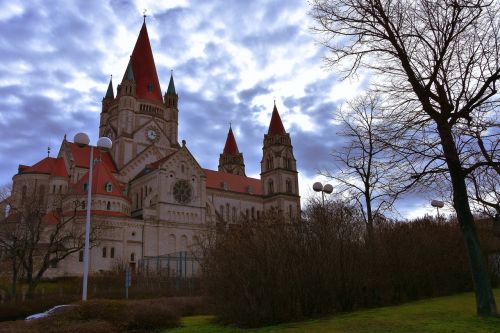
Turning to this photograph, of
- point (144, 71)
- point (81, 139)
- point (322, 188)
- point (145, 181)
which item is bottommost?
point (322, 188)

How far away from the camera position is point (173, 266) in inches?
2232

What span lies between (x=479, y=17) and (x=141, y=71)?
242 feet

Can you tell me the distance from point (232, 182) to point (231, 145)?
902 inches

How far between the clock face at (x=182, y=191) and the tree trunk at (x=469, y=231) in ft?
186

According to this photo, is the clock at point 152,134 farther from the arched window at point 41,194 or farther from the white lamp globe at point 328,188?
the white lamp globe at point 328,188

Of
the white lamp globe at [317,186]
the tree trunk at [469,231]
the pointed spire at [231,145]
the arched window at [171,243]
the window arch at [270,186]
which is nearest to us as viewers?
the tree trunk at [469,231]

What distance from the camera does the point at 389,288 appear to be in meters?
24.2

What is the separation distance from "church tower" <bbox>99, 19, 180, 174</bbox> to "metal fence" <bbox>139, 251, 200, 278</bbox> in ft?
64.3

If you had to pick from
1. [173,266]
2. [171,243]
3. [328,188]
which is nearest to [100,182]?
[171,243]

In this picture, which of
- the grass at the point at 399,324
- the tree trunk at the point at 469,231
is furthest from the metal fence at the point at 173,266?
the tree trunk at the point at 469,231

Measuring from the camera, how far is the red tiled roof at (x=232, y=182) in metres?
87.4

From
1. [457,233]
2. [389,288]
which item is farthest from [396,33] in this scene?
[457,233]

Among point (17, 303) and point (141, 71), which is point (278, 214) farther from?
point (141, 71)

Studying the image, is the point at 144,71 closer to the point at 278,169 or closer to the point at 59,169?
the point at 59,169
